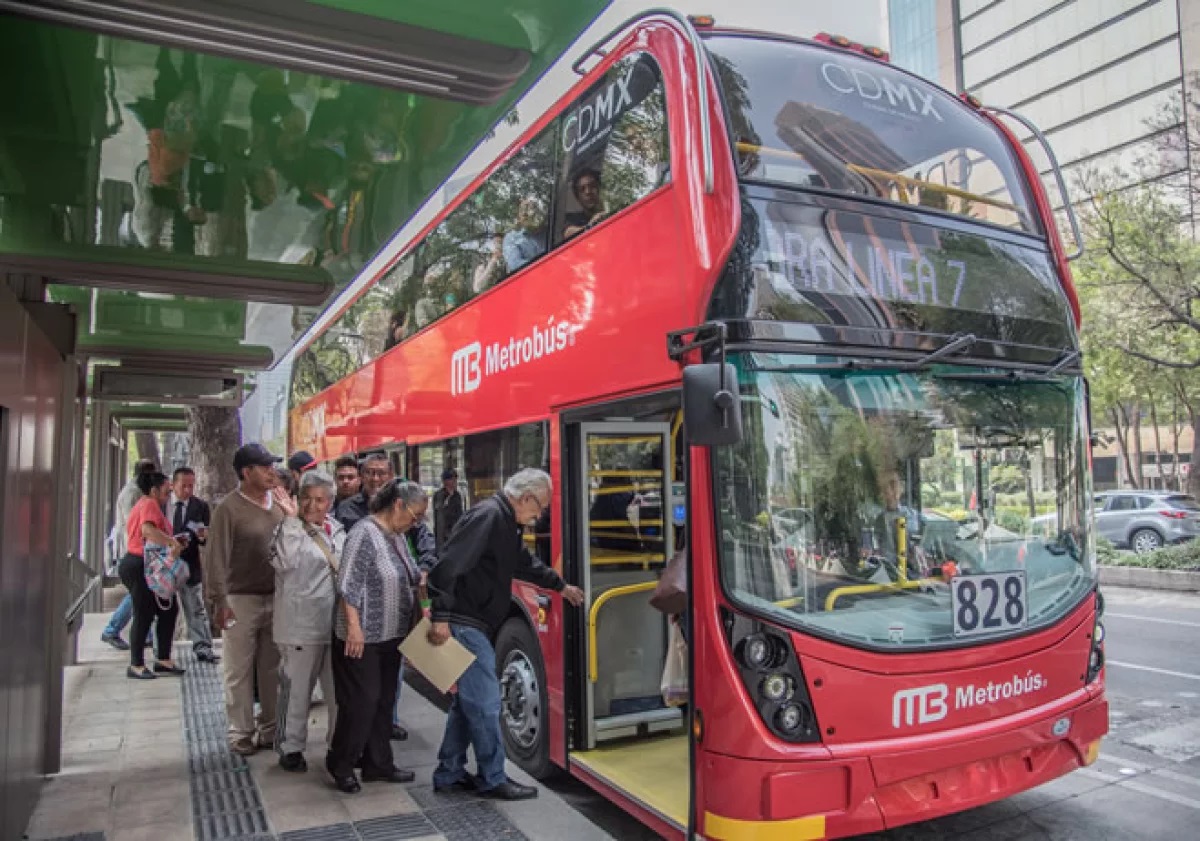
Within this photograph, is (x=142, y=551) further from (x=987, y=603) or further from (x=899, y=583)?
(x=987, y=603)

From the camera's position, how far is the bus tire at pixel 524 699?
214 inches

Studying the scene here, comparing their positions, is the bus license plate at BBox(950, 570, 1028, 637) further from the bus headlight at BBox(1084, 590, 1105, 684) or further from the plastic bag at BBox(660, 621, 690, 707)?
the plastic bag at BBox(660, 621, 690, 707)

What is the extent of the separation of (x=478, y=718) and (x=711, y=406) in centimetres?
233

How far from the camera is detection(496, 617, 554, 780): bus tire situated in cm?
543

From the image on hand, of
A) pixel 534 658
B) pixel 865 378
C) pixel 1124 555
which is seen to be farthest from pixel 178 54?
pixel 1124 555

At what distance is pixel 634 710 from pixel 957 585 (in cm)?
225

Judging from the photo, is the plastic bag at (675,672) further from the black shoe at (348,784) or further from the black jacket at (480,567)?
the black shoe at (348,784)

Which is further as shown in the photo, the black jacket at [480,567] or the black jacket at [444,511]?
the black jacket at [444,511]

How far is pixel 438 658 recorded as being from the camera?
4660 millimetres

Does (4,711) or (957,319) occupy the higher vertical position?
(957,319)

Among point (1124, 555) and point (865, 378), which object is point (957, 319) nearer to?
point (865, 378)

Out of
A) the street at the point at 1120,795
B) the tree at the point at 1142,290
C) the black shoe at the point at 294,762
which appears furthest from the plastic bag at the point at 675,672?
the tree at the point at 1142,290

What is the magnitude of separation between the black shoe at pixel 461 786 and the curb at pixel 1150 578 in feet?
43.3

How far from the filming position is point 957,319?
14.2ft
